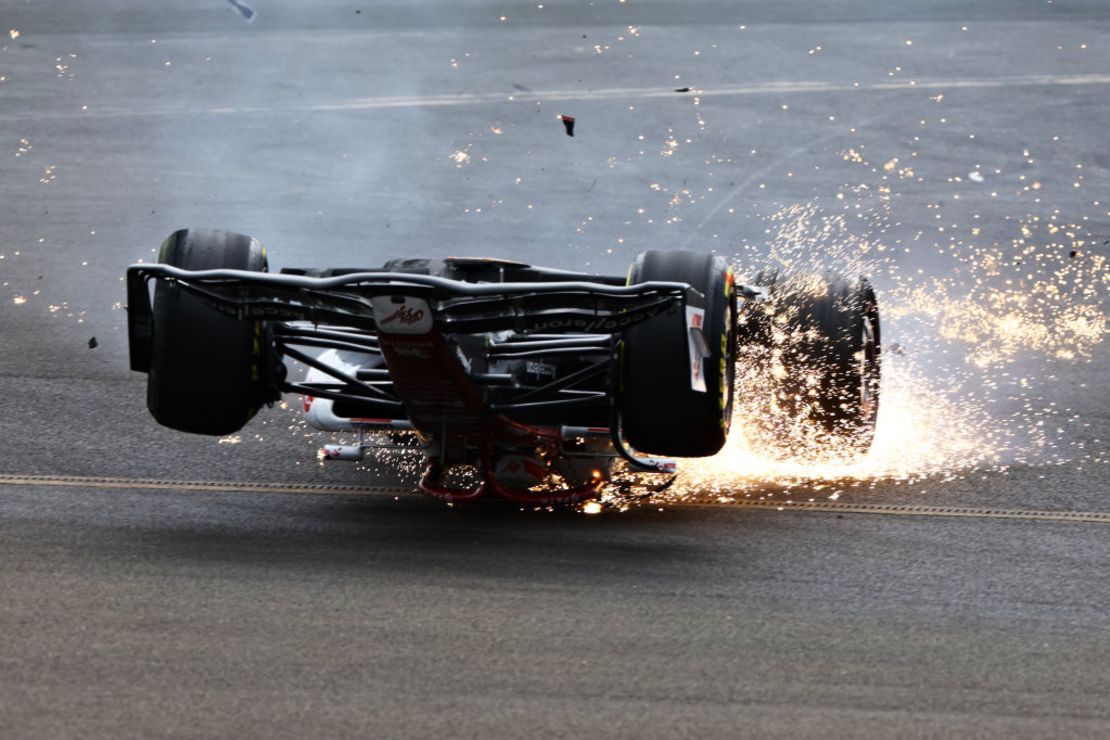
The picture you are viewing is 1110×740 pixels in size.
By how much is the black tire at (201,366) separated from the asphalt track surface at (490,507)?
0.47 m

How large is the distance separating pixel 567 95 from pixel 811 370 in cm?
676

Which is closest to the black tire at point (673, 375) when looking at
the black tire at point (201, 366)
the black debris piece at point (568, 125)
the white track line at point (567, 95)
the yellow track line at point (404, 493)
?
the yellow track line at point (404, 493)

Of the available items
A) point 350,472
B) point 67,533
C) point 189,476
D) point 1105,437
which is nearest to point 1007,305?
point 1105,437

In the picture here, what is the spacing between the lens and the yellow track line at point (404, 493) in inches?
278

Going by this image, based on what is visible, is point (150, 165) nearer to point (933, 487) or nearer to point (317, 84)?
point (317, 84)

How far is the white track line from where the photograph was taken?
1341 centimetres

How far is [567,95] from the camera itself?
1371 cm

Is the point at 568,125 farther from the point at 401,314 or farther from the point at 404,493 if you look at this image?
the point at 401,314

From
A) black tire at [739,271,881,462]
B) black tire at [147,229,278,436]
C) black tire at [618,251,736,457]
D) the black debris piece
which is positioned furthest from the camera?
the black debris piece

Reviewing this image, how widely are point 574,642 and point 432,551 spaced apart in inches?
43.2

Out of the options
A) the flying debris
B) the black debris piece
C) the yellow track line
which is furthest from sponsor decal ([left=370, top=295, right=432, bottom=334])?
the flying debris

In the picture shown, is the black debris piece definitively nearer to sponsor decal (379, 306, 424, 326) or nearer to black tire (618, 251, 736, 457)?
black tire (618, 251, 736, 457)

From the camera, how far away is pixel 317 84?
1393cm

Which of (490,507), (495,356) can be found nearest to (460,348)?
(495,356)
